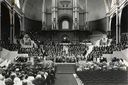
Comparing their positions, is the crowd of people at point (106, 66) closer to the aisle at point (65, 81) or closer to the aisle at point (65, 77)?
the aisle at point (65, 77)

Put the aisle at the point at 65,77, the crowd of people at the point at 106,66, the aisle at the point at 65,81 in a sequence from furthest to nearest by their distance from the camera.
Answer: the aisle at the point at 65,77, the crowd of people at the point at 106,66, the aisle at the point at 65,81

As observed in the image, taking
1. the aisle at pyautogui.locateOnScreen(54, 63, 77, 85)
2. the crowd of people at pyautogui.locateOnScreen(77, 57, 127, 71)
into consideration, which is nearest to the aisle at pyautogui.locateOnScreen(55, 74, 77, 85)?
the aisle at pyautogui.locateOnScreen(54, 63, 77, 85)

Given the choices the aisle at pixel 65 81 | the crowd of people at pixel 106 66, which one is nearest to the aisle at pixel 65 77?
the aisle at pixel 65 81

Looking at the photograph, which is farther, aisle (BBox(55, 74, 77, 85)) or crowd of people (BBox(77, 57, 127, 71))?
crowd of people (BBox(77, 57, 127, 71))

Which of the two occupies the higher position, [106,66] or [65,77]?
[106,66]

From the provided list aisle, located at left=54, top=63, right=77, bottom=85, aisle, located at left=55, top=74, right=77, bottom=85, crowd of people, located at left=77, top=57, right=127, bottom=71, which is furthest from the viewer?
aisle, located at left=54, top=63, right=77, bottom=85

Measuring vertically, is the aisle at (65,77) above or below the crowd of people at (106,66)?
below

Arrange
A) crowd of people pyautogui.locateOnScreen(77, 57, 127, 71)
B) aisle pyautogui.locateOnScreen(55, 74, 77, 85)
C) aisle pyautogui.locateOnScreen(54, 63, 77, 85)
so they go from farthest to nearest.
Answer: aisle pyautogui.locateOnScreen(54, 63, 77, 85)
crowd of people pyautogui.locateOnScreen(77, 57, 127, 71)
aisle pyautogui.locateOnScreen(55, 74, 77, 85)

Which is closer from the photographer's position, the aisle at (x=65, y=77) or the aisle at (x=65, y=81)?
the aisle at (x=65, y=81)

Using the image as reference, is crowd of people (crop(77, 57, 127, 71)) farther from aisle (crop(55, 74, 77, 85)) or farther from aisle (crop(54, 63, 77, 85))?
aisle (crop(55, 74, 77, 85))

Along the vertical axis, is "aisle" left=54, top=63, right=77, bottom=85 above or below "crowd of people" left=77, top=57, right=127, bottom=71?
below

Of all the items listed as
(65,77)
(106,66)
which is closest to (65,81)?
(65,77)

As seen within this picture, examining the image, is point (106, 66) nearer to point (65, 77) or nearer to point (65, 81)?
point (65, 77)

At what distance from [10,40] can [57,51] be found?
680cm
